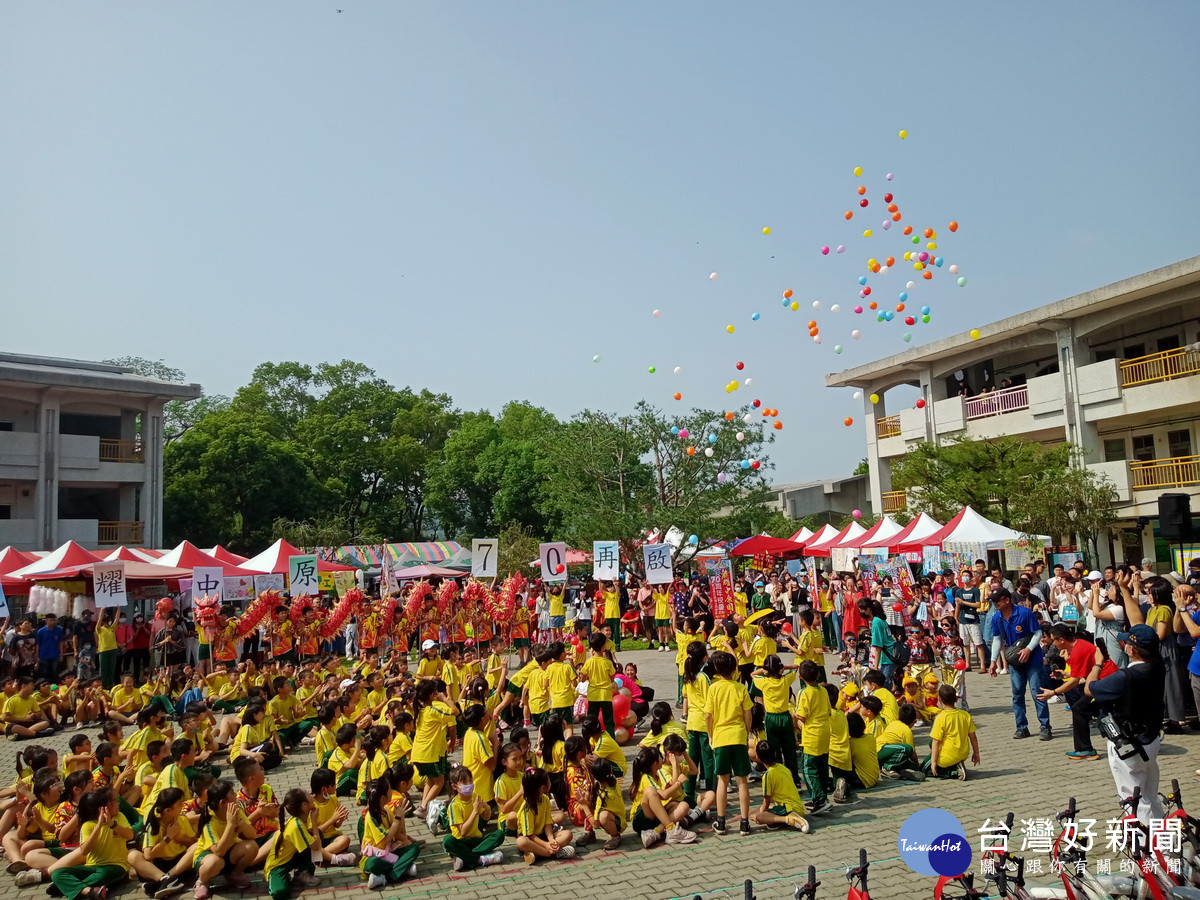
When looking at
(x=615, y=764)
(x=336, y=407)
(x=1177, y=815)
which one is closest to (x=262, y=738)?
(x=615, y=764)

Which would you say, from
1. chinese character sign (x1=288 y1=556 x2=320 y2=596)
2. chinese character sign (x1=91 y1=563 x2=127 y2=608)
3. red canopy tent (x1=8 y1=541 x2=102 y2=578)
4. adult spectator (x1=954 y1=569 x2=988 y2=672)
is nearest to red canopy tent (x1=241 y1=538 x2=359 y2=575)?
red canopy tent (x1=8 y1=541 x2=102 y2=578)

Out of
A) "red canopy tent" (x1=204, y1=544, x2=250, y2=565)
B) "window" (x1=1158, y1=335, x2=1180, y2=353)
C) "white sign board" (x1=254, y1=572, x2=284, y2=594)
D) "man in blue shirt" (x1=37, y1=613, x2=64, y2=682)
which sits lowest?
"man in blue shirt" (x1=37, y1=613, x2=64, y2=682)

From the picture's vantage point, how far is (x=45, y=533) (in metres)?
29.7

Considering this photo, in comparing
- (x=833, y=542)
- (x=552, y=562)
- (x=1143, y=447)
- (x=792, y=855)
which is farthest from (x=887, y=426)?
(x=792, y=855)

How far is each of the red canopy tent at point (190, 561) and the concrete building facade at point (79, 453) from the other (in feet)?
41.7

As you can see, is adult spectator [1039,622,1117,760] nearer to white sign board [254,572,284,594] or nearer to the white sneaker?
the white sneaker

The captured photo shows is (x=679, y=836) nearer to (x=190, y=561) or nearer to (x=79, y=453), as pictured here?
(x=190, y=561)

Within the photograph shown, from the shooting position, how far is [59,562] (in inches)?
700

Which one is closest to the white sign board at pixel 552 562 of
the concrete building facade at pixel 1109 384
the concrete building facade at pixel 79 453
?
the concrete building facade at pixel 1109 384

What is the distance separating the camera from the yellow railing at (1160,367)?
77.4 feet

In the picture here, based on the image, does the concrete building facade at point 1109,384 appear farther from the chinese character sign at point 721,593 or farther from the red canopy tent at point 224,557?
the red canopy tent at point 224,557

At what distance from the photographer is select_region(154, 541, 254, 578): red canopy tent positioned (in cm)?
1916

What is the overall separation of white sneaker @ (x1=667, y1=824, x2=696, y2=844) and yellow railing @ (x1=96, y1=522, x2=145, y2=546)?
98.3 feet

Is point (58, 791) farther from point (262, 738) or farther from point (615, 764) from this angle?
point (615, 764)
